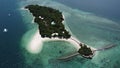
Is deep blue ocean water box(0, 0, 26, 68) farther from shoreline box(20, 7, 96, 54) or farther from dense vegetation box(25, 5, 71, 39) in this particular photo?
dense vegetation box(25, 5, 71, 39)

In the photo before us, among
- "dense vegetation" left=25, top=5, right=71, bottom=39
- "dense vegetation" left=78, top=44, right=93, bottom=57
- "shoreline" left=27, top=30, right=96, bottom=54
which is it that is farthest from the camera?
"dense vegetation" left=25, top=5, right=71, bottom=39

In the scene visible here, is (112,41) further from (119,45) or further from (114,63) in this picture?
(114,63)

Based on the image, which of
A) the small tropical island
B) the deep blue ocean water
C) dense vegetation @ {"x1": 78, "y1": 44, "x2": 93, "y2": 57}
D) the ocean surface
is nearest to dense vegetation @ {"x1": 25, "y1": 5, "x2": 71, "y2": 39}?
the small tropical island

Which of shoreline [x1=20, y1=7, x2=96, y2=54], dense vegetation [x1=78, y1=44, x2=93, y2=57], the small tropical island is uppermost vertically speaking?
the small tropical island

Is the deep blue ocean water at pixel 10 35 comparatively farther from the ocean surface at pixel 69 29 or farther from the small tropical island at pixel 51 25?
the small tropical island at pixel 51 25

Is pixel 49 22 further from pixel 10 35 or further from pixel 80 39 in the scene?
pixel 10 35

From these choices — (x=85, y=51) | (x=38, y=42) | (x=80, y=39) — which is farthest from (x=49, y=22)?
(x=85, y=51)
